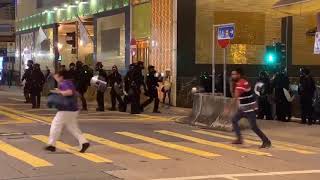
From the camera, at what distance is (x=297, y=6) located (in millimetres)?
22719

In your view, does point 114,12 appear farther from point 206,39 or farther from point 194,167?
point 194,167

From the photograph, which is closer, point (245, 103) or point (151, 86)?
point (245, 103)

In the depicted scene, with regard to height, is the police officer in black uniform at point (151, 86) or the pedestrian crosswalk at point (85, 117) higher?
the police officer in black uniform at point (151, 86)

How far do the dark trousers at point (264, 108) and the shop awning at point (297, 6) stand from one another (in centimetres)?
389

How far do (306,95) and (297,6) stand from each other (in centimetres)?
487

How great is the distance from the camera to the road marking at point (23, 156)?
11086 millimetres

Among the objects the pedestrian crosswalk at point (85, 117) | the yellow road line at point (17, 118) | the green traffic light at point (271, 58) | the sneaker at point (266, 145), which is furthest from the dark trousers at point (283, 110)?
the yellow road line at point (17, 118)

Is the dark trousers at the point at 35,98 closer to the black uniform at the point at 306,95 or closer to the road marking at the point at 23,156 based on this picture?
the black uniform at the point at 306,95

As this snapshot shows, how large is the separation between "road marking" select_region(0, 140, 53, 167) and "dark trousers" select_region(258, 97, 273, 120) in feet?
31.0

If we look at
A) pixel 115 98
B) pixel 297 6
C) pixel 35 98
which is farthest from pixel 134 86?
pixel 297 6

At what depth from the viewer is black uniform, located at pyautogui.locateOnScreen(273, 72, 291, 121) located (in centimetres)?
1989

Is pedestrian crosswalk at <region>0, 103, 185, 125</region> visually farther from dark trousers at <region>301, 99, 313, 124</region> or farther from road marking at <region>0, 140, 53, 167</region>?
road marking at <region>0, 140, 53, 167</region>

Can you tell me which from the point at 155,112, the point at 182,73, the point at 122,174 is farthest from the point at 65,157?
the point at 182,73

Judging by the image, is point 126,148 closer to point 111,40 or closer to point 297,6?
point 297,6
